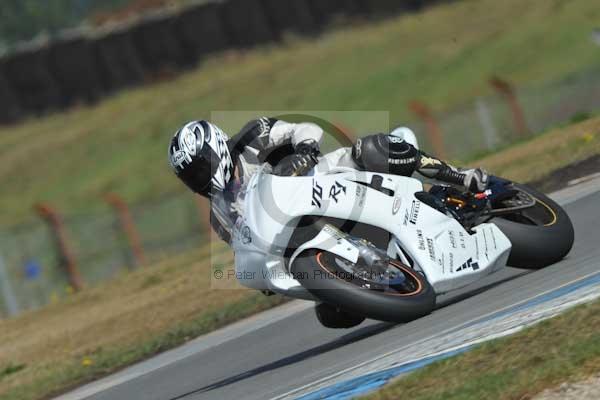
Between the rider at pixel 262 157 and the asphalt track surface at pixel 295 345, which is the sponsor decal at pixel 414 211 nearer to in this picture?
the rider at pixel 262 157

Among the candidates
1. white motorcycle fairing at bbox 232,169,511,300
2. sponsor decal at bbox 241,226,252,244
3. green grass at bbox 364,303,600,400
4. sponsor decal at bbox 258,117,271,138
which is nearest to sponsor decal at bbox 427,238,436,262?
white motorcycle fairing at bbox 232,169,511,300

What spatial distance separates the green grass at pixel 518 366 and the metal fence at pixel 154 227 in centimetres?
1341

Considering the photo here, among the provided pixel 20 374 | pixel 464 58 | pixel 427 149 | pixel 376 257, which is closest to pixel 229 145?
pixel 376 257

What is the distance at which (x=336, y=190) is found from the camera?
784 cm

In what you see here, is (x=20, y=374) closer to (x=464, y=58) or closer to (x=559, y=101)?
(x=559, y=101)

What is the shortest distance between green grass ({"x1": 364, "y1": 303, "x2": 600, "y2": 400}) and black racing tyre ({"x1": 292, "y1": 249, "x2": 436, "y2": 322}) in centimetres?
109

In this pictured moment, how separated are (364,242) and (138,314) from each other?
6816 millimetres

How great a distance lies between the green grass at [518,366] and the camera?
5.61 metres

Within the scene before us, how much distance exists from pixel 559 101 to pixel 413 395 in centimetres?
1620

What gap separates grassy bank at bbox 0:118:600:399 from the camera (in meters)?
11.5

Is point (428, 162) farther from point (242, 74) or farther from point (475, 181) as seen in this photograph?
point (242, 74)

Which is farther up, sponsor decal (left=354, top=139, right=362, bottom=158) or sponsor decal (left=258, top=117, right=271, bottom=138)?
sponsor decal (left=258, top=117, right=271, bottom=138)

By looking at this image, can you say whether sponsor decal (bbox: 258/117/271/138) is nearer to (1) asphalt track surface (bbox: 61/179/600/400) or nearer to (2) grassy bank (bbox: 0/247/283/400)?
(1) asphalt track surface (bbox: 61/179/600/400)

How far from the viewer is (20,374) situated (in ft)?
39.3
